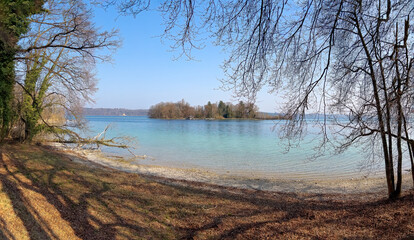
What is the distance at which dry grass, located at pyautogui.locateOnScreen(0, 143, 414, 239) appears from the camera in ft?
16.3

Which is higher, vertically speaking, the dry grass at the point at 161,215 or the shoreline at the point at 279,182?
the dry grass at the point at 161,215

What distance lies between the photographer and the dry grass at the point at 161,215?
4.96 metres

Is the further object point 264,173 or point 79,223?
point 264,173

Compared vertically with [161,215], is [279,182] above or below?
below

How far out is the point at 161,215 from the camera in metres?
6.91

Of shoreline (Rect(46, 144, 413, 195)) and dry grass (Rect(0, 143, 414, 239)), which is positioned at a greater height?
dry grass (Rect(0, 143, 414, 239))

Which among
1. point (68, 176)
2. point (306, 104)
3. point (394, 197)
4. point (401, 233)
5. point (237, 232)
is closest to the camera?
point (401, 233)

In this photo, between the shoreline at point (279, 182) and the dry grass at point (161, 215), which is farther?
the shoreline at point (279, 182)

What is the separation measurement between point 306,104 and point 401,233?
2.78 m

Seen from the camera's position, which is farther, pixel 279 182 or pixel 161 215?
pixel 279 182

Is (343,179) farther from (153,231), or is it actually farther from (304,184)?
(153,231)

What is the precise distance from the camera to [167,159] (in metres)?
20.3

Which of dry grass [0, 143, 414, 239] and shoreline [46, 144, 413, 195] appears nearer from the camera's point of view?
dry grass [0, 143, 414, 239]

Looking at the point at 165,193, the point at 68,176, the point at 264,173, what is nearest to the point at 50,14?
the point at 68,176
